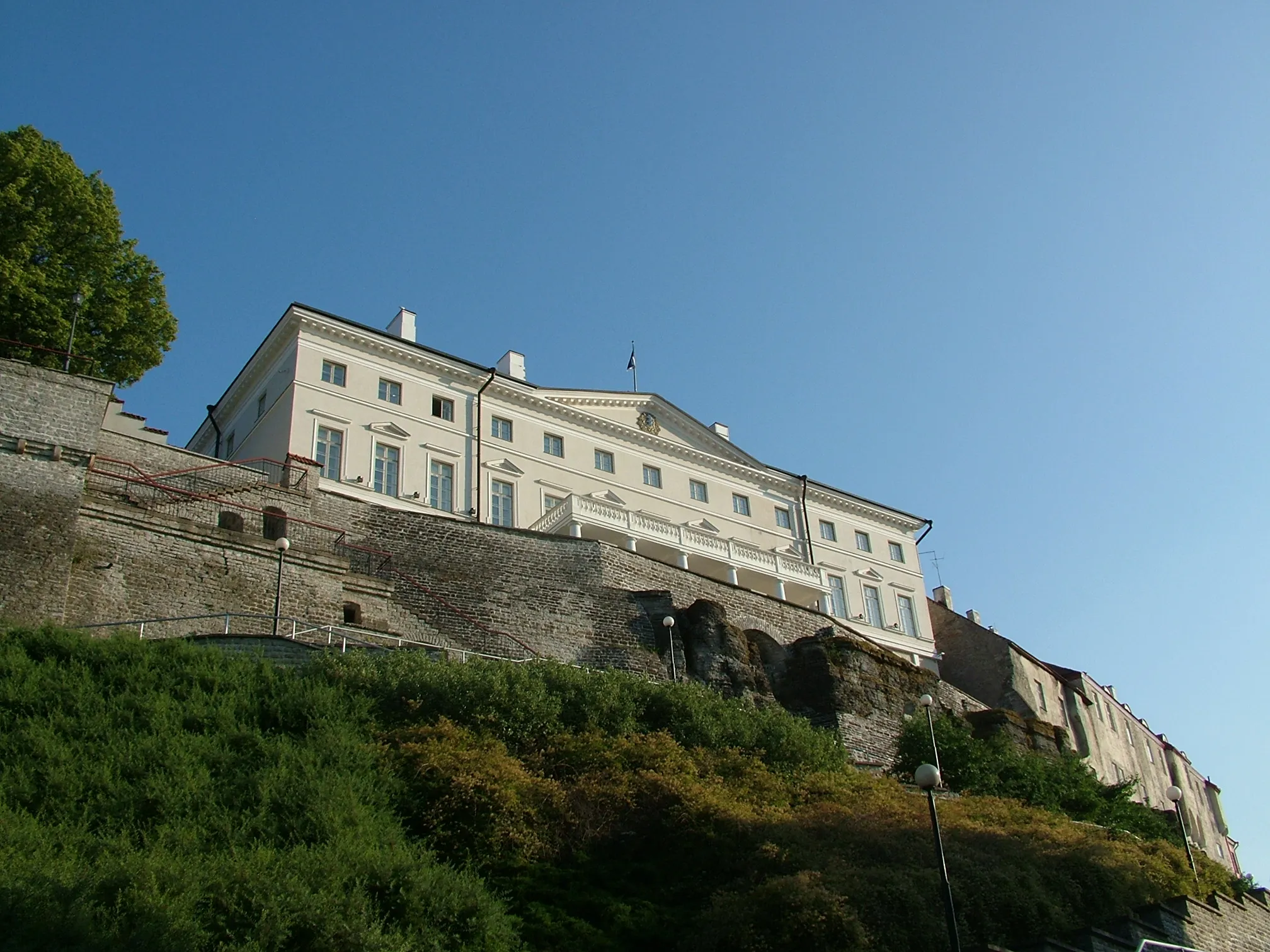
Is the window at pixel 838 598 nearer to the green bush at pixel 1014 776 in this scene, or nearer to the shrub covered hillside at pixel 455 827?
the green bush at pixel 1014 776

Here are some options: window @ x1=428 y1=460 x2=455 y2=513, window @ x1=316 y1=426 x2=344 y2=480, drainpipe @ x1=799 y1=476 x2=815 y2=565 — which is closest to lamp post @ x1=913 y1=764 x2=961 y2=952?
window @ x1=316 y1=426 x2=344 y2=480

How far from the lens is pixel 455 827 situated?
65.4 feet

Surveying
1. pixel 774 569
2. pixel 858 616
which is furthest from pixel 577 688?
pixel 858 616

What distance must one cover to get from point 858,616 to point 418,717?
30822 millimetres

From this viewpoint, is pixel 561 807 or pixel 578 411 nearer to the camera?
pixel 561 807

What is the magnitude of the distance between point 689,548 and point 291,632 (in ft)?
59.5

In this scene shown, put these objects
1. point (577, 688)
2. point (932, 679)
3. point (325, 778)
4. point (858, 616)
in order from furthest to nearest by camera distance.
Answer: point (858, 616) → point (932, 679) → point (577, 688) → point (325, 778)

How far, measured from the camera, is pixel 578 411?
47.5 m

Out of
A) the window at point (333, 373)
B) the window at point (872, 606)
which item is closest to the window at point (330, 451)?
the window at point (333, 373)

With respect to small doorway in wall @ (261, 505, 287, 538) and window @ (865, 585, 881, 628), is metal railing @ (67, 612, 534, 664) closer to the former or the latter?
small doorway in wall @ (261, 505, 287, 538)

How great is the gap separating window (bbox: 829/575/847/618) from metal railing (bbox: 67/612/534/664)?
23.6m

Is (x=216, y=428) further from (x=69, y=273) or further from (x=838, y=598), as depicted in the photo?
(x=838, y=598)

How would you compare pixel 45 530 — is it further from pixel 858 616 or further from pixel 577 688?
pixel 858 616

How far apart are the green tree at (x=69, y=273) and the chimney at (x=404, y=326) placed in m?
10.3
